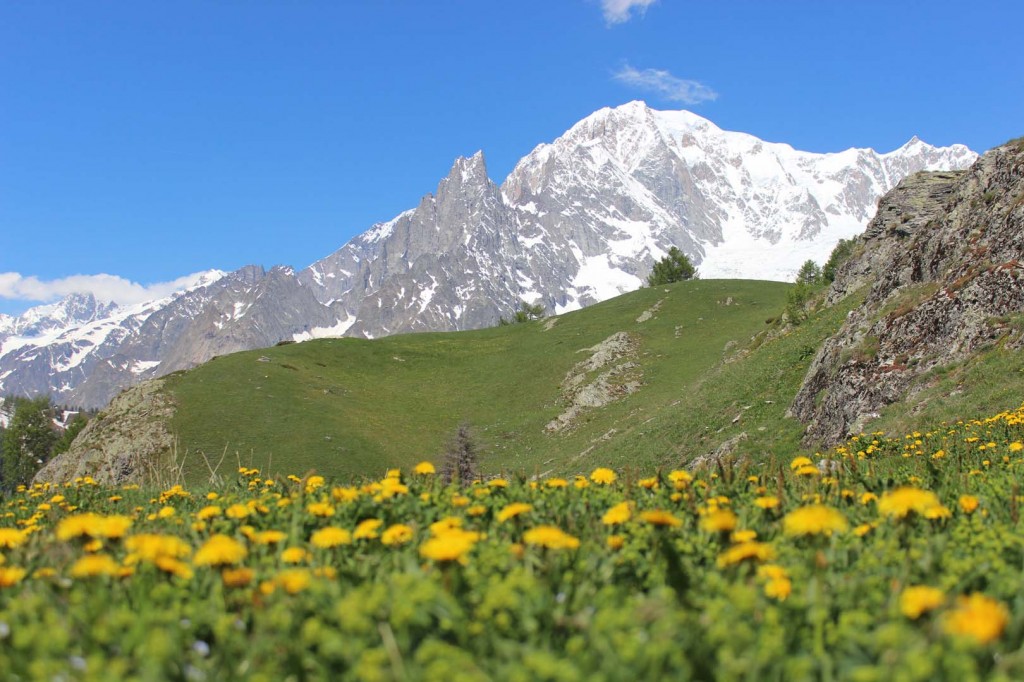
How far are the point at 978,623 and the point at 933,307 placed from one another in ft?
84.2

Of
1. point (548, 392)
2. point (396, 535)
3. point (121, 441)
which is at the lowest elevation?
point (396, 535)

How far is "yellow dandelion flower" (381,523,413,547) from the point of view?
4633mm

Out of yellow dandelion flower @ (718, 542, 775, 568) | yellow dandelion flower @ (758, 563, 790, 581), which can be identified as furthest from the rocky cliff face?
yellow dandelion flower @ (758, 563, 790, 581)

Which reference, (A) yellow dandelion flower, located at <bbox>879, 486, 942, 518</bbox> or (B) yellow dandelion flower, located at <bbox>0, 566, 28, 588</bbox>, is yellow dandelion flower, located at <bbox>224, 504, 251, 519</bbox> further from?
(A) yellow dandelion flower, located at <bbox>879, 486, 942, 518</bbox>

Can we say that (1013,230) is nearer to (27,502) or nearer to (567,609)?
(567,609)

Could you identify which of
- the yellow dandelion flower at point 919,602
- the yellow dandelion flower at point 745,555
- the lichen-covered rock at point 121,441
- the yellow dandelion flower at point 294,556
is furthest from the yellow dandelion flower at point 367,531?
the lichen-covered rock at point 121,441

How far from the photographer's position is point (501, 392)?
67.6m

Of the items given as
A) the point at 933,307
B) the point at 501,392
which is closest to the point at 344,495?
the point at 933,307

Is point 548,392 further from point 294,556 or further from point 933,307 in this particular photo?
point 294,556

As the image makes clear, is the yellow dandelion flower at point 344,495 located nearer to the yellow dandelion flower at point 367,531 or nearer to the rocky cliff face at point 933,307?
the yellow dandelion flower at point 367,531

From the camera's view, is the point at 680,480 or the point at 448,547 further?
the point at 680,480

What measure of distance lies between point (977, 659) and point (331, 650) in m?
2.97

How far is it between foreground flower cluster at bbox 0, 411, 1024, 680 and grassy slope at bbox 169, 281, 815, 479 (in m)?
24.2

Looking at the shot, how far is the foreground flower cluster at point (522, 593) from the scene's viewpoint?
2959 mm
